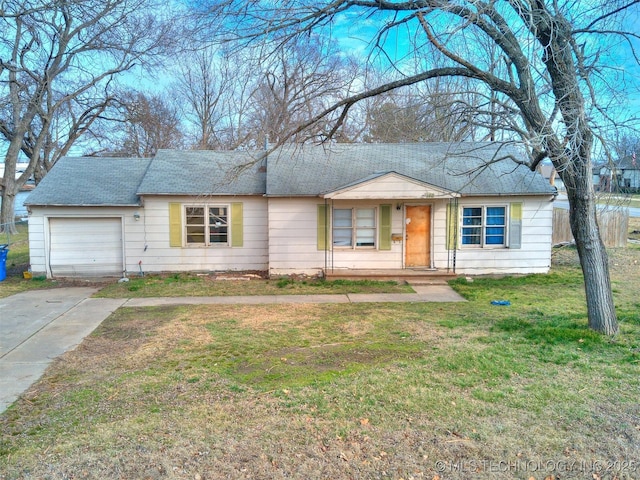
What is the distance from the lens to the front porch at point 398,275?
40.2ft

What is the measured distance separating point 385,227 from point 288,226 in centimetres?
281

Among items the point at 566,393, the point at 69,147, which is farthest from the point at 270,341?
the point at 69,147

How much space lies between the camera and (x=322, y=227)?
1271cm

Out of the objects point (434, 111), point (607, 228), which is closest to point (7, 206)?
point (434, 111)

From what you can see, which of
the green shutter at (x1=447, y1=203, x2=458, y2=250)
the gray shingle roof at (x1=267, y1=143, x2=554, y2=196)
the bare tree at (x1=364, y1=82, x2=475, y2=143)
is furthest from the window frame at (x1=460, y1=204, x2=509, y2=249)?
the bare tree at (x1=364, y1=82, x2=475, y2=143)

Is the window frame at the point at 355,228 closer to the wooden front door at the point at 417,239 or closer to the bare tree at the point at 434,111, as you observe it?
the wooden front door at the point at 417,239

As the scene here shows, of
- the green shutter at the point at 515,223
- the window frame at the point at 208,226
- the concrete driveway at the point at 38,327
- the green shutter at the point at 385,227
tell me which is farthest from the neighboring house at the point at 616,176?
the window frame at the point at 208,226

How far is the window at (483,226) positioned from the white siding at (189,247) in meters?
5.97

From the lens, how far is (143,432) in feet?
12.9

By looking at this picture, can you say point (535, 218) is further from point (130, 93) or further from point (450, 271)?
point (130, 93)

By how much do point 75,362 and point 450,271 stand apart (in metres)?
9.74

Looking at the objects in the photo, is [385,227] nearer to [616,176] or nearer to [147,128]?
[616,176]

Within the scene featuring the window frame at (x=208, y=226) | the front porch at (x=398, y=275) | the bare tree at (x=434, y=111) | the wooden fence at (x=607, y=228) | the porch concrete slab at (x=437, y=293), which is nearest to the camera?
the bare tree at (x=434, y=111)

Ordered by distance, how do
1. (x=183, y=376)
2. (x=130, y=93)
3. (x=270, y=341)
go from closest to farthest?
(x=183, y=376) < (x=270, y=341) < (x=130, y=93)
